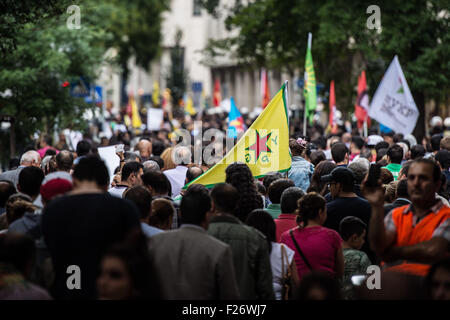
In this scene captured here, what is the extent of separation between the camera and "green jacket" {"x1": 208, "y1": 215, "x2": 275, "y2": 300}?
6.07 meters

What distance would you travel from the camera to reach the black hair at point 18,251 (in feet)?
17.5

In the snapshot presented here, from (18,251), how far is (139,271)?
3.75ft

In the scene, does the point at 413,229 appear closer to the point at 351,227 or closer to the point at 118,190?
the point at 351,227

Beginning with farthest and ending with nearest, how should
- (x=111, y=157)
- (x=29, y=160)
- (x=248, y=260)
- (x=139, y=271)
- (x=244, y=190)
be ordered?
1. (x=111, y=157)
2. (x=29, y=160)
3. (x=244, y=190)
4. (x=248, y=260)
5. (x=139, y=271)

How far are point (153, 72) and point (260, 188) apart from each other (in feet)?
273

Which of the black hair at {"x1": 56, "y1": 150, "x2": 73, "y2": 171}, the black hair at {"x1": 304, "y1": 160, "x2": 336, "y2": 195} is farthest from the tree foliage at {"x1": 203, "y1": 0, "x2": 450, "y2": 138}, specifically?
the black hair at {"x1": 56, "y1": 150, "x2": 73, "y2": 171}

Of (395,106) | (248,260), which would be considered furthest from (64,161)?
(395,106)

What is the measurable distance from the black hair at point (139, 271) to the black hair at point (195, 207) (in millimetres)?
1202

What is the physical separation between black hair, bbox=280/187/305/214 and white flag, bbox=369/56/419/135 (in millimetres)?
9512

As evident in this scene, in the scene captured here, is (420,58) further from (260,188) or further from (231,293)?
(231,293)

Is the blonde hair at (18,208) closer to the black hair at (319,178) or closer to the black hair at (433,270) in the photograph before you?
the black hair at (433,270)

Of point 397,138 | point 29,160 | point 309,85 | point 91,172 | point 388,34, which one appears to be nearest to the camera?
point 91,172

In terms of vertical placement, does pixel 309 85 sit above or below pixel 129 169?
above

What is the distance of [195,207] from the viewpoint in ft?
19.3
